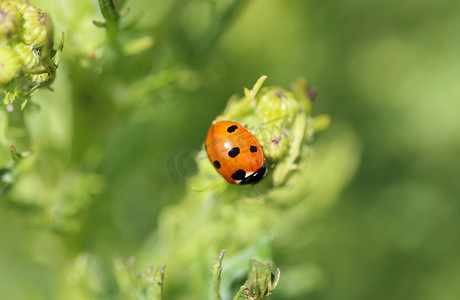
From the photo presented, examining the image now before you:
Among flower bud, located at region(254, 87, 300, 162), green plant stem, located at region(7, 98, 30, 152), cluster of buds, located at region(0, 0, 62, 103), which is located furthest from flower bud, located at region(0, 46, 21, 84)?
flower bud, located at region(254, 87, 300, 162)

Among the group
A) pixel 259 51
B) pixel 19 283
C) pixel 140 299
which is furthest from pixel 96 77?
pixel 19 283

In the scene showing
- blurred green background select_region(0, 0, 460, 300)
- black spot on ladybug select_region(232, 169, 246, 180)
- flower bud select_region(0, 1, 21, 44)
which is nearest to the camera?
flower bud select_region(0, 1, 21, 44)

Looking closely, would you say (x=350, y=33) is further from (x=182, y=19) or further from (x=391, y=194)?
(x=182, y=19)

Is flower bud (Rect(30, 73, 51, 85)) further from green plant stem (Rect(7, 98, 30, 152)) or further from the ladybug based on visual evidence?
the ladybug

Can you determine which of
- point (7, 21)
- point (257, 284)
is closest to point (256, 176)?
point (257, 284)

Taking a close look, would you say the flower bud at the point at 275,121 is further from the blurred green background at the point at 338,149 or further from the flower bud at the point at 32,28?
the flower bud at the point at 32,28

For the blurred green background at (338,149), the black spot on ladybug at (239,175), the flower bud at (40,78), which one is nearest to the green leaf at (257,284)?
the black spot on ladybug at (239,175)

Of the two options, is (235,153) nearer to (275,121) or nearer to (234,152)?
(234,152)
